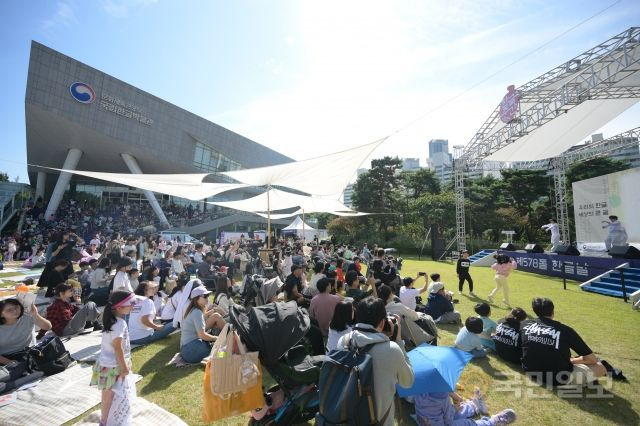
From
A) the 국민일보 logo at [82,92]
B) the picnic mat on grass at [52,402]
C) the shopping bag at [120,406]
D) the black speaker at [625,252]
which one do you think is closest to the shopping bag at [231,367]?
the shopping bag at [120,406]

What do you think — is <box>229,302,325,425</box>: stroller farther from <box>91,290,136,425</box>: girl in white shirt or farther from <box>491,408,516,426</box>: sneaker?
<box>491,408,516,426</box>: sneaker

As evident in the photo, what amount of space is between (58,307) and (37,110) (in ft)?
70.8

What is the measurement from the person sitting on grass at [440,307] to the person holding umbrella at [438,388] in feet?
10.3

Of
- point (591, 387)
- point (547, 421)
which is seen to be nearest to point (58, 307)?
point (547, 421)

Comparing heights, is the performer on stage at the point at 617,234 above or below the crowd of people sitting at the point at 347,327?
above

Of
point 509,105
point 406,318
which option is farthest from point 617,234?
point 406,318

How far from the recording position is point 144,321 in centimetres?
462

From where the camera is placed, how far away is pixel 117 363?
8.12ft

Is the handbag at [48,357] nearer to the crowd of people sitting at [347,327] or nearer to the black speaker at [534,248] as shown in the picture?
the crowd of people sitting at [347,327]

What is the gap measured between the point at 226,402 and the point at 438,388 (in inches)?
62.9

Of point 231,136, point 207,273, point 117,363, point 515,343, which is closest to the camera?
point 117,363

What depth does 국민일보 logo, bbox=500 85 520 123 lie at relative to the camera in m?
12.3

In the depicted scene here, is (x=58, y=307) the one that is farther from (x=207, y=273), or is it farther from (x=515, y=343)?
(x=515, y=343)

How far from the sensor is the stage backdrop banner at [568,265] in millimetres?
9391
